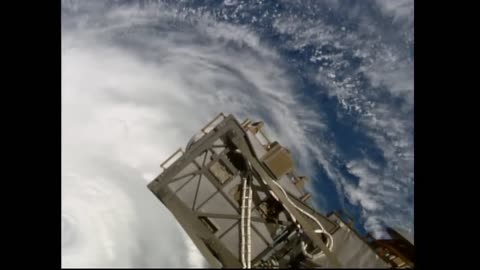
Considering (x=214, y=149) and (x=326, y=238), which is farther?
(x=214, y=149)

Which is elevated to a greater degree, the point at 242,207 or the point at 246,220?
the point at 242,207

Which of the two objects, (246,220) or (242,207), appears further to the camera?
(246,220)

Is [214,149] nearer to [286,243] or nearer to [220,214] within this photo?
[220,214]

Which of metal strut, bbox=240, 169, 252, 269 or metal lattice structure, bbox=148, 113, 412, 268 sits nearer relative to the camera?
metal strut, bbox=240, 169, 252, 269

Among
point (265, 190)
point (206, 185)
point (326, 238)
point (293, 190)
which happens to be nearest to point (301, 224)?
point (326, 238)

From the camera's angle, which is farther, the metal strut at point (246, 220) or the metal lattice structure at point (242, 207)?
the metal lattice structure at point (242, 207)

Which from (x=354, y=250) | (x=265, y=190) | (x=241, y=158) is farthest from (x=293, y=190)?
(x=354, y=250)
